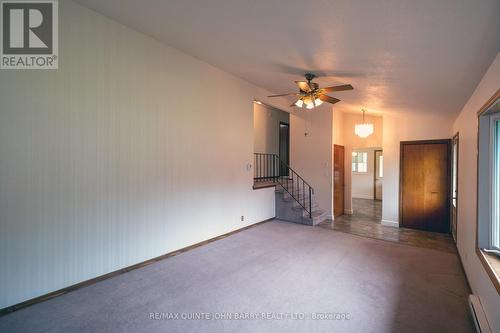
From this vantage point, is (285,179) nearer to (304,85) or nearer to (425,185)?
(425,185)

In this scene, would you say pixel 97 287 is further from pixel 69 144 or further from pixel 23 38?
pixel 23 38

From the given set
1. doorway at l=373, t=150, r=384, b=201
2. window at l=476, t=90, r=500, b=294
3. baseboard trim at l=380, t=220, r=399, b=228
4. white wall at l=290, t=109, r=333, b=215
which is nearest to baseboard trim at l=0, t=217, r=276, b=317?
white wall at l=290, t=109, r=333, b=215

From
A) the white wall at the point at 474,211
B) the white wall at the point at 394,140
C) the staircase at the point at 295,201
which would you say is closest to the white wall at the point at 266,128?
the staircase at the point at 295,201

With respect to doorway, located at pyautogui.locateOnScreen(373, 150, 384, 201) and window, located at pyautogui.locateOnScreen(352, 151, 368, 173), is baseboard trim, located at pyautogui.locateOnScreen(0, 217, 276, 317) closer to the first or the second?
doorway, located at pyautogui.locateOnScreen(373, 150, 384, 201)

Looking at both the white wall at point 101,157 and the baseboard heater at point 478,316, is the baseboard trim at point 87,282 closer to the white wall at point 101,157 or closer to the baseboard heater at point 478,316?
the white wall at point 101,157

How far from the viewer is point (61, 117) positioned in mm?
2758

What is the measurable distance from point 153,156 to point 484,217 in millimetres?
4130

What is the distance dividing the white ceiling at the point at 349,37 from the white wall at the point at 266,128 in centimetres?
434

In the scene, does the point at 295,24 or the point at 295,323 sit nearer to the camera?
the point at 295,323

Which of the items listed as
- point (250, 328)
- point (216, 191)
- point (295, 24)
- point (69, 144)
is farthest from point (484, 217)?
point (69, 144)

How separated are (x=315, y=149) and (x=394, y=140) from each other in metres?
1.99

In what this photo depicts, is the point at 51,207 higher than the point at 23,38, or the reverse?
the point at 23,38

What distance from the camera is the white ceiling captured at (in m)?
1.92

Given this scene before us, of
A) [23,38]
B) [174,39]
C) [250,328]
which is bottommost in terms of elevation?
[250,328]
